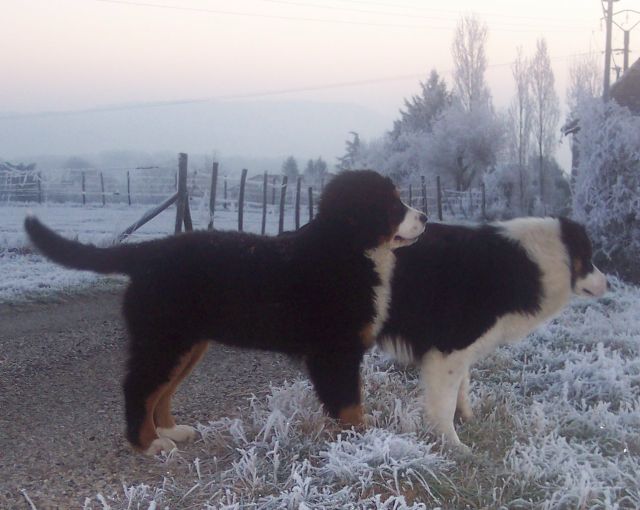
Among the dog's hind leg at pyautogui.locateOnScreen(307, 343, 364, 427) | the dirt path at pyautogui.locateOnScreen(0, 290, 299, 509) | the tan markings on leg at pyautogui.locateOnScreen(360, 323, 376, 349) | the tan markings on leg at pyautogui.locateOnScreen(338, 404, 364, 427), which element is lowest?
the dirt path at pyautogui.locateOnScreen(0, 290, 299, 509)

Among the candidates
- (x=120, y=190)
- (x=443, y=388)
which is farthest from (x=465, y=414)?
(x=120, y=190)

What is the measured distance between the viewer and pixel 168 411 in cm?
442

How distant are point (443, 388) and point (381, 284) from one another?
2.87 ft

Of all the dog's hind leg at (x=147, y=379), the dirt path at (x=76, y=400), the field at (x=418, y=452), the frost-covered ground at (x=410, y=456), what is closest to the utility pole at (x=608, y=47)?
the field at (x=418, y=452)

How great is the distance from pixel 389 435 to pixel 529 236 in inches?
68.8

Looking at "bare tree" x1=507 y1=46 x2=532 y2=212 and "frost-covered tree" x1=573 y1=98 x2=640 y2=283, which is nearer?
"frost-covered tree" x1=573 y1=98 x2=640 y2=283

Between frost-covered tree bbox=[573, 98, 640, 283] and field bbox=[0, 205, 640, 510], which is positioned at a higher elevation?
frost-covered tree bbox=[573, 98, 640, 283]

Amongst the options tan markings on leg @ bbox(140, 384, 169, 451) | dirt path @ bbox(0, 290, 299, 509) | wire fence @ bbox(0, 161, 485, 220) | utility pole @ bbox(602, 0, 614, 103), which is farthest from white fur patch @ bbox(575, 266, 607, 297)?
utility pole @ bbox(602, 0, 614, 103)

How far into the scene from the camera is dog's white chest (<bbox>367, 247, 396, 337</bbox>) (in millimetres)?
4242

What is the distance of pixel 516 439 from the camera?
4719 mm

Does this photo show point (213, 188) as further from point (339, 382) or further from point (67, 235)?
point (339, 382)

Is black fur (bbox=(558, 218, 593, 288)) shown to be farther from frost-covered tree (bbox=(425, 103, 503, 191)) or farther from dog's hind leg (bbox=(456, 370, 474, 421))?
frost-covered tree (bbox=(425, 103, 503, 191))

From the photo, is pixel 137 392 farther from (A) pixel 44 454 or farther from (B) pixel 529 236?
(B) pixel 529 236

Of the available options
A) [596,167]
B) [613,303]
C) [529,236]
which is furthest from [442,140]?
[529,236]
